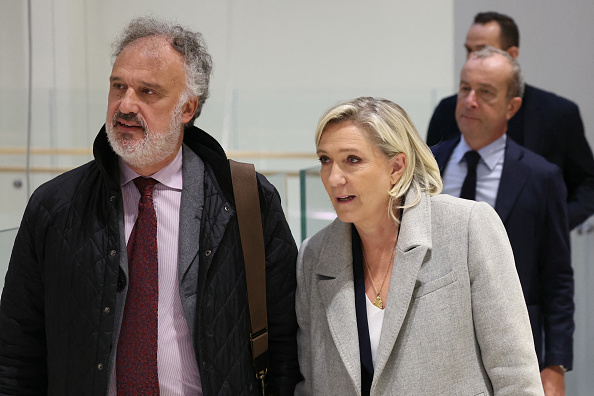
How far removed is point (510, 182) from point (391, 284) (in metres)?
1.26

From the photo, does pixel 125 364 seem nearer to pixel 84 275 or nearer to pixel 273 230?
pixel 84 275

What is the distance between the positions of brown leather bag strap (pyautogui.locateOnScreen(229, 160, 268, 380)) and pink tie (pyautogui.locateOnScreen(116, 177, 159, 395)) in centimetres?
25

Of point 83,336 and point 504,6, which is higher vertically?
point 504,6

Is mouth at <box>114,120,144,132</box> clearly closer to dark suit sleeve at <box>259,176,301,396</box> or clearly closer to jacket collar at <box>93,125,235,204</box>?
jacket collar at <box>93,125,235,204</box>

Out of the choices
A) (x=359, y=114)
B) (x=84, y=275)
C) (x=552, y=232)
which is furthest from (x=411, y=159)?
(x=552, y=232)

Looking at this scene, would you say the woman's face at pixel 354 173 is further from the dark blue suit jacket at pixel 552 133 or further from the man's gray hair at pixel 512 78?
the dark blue suit jacket at pixel 552 133

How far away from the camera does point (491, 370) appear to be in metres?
2.06

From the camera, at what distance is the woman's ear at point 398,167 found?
218cm

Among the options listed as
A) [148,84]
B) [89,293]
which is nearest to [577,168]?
[148,84]

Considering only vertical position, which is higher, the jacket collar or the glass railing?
the jacket collar

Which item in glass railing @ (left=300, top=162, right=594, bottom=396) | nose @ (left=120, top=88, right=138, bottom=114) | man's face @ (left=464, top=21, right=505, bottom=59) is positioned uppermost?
man's face @ (left=464, top=21, right=505, bottom=59)

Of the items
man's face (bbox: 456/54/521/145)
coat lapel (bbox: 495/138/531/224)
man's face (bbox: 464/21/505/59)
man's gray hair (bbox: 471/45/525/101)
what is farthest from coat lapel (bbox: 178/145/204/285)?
man's face (bbox: 464/21/505/59)

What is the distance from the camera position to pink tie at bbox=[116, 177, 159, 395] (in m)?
2.10

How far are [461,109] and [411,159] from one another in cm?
129
